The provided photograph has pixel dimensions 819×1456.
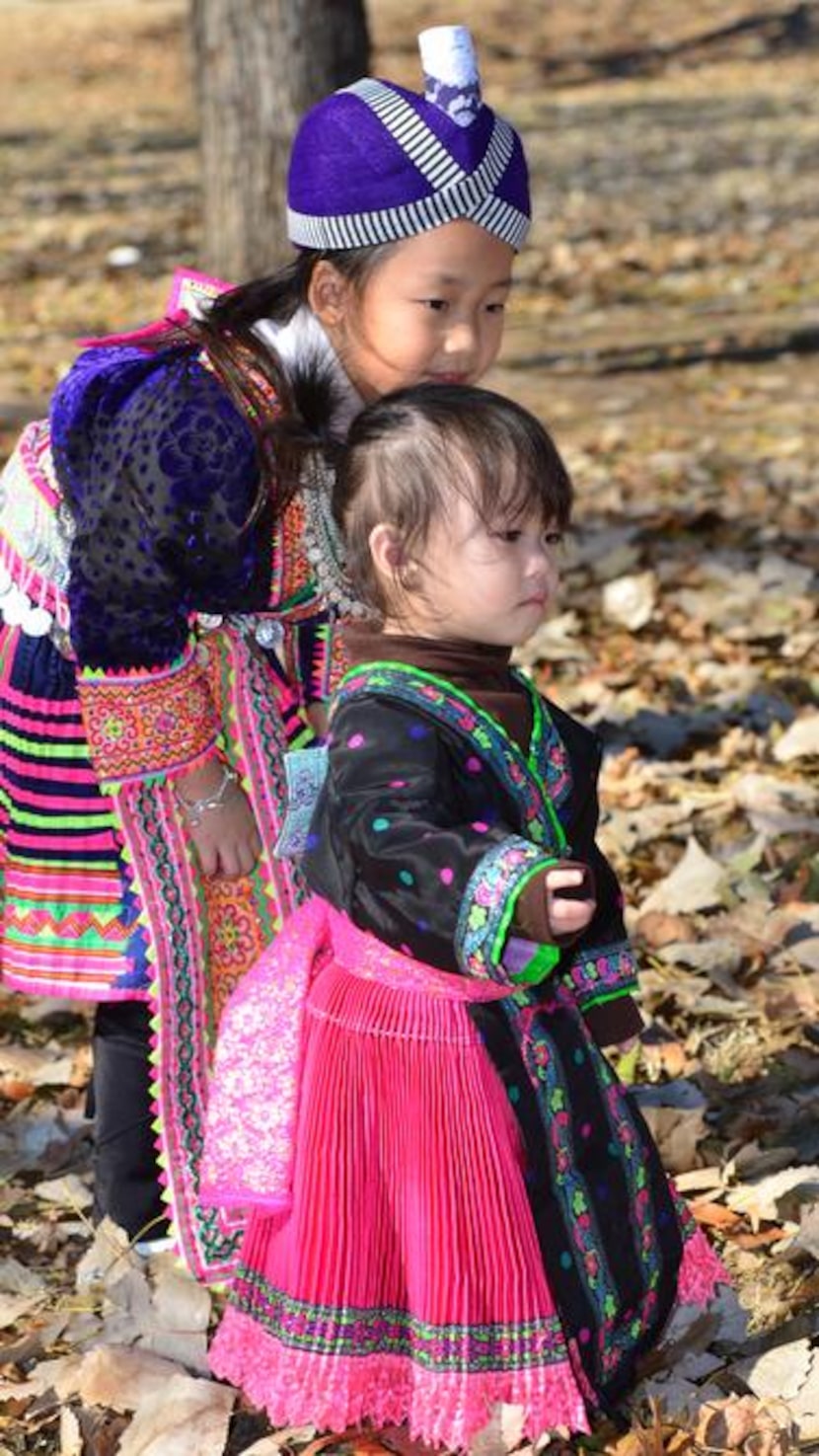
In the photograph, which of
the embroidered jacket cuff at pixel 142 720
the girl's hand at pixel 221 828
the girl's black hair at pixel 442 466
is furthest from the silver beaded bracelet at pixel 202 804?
the girl's black hair at pixel 442 466

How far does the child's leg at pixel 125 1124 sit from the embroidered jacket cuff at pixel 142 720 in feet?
1.55

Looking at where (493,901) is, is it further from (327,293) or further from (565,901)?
(327,293)

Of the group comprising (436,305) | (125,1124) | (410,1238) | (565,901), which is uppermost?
(436,305)

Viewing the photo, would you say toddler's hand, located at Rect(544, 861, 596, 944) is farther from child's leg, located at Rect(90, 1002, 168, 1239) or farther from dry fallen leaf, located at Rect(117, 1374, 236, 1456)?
child's leg, located at Rect(90, 1002, 168, 1239)

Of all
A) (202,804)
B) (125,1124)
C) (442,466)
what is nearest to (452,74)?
(442,466)

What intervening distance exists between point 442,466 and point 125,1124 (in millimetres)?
1328

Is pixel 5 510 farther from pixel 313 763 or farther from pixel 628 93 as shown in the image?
pixel 628 93

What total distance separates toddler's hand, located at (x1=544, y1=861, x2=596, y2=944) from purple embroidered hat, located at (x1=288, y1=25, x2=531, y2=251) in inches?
40.2

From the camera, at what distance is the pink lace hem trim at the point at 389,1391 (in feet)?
9.12

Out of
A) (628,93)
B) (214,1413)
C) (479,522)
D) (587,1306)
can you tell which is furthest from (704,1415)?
(628,93)

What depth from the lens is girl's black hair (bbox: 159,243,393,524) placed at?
302 cm

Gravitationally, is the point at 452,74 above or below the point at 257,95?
above

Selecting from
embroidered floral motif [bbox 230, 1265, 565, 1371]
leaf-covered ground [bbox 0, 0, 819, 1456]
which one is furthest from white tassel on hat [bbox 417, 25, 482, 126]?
leaf-covered ground [bbox 0, 0, 819, 1456]

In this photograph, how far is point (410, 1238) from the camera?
281cm
